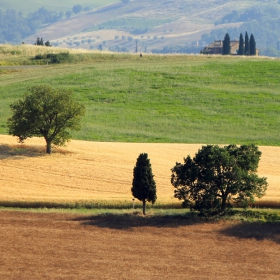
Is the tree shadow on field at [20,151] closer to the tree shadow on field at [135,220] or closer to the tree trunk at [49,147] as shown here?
the tree trunk at [49,147]

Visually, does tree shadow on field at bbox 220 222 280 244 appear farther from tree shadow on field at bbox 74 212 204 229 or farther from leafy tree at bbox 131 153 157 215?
leafy tree at bbox 131 153 157 215

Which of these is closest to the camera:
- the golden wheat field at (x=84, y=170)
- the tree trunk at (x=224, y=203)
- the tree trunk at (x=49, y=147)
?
the tree trunk at (x=224, y=203)

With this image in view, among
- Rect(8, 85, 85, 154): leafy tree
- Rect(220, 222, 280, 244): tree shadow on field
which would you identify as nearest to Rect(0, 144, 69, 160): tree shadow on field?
Rect(8, 85, 85, 154): leafy tree

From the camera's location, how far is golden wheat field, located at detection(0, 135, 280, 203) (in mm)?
56062

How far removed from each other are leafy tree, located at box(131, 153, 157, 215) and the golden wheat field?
294 centimetres

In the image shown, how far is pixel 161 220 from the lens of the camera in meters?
49.4

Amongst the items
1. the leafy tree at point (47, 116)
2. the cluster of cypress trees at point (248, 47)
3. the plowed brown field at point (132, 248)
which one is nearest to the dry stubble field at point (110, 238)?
the plowed brown field at point (132, 248)

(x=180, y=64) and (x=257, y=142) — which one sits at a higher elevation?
(x=180, y=64)

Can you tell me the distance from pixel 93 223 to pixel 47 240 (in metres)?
4.82

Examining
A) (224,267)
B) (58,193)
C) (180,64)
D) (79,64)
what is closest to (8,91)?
(79,64)

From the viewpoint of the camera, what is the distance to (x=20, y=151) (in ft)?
229

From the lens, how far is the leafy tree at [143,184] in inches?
2004

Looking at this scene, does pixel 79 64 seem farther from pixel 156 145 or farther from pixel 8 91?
pixel 156 145

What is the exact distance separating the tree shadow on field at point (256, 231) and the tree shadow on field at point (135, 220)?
289cm
